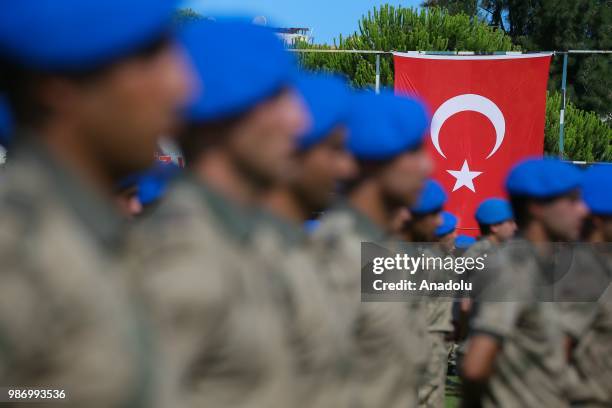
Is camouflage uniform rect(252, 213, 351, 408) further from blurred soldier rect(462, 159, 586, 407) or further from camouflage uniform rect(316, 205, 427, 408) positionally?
blurred soldier rect(462, 159, 586, 407)

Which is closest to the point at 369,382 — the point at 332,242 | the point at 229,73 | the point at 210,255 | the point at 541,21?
the point at 332,242

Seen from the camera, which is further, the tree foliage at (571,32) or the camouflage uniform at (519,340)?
the tree foliage at (571,32)

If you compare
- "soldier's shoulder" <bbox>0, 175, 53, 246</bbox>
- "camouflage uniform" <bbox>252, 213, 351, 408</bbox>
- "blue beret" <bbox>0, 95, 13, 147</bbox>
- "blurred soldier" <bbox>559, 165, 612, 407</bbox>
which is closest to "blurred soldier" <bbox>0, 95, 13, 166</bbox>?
"blue beret" <bbox>0, 95, 13, 147</bbox>

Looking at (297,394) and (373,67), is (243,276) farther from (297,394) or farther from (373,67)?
(373,67)

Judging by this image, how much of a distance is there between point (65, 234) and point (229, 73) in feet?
2.98

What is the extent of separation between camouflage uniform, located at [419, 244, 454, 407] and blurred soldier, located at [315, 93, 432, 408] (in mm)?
2128

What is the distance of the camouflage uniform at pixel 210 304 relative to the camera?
4.77 ft

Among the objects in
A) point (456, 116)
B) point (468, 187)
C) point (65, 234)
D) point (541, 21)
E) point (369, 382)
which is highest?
point (65, 234)

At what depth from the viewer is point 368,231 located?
320 centimetres

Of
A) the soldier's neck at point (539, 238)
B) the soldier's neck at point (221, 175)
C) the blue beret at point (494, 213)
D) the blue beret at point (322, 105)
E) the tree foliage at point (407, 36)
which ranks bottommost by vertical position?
the tree foliage at point (407, 36)

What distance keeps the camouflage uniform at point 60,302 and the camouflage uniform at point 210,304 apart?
0.16 meters

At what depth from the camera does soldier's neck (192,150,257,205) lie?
195 cm

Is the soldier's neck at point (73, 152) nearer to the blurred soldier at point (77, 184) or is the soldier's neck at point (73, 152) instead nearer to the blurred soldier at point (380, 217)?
the blurred soldier at point (77, 184)

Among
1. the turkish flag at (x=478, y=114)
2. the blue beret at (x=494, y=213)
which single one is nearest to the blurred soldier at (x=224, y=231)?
the blue beret at (x=494, y=213)
